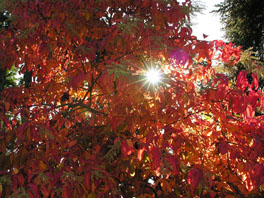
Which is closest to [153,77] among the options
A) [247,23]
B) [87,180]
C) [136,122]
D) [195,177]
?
[136,122]

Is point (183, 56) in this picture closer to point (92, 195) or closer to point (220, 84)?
point (220, 84)

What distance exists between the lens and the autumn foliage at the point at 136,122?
222 centimetres

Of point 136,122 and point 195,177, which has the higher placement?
point 136,122

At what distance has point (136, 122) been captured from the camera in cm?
263

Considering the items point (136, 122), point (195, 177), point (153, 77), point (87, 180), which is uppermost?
point (153, 77)

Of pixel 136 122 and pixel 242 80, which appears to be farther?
pixel 136 122

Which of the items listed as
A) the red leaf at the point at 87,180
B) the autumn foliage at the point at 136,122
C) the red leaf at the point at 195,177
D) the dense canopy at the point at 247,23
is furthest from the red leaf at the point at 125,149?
the dense canopy at the point at 247,23

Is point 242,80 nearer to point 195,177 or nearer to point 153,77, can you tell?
point 153,77

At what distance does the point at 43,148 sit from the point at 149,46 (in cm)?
156

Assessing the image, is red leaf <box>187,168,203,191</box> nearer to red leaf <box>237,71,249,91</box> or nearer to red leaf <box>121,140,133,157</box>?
red leaf <box>121,140,133,157</box>

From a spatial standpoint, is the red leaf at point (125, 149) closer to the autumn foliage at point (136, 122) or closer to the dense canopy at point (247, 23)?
the autumn foliage at point (136, 122)

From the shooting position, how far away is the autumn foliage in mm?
2219

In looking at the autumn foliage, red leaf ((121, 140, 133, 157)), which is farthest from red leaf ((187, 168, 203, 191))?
red leaf ((121, 140, 133, 157))

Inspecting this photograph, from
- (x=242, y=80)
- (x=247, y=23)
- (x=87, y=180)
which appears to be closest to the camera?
(x=87, y=180)
